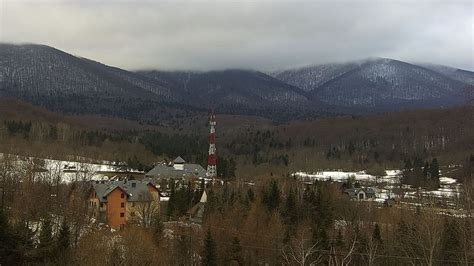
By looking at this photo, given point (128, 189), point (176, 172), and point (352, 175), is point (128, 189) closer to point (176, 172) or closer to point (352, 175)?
point (176, 172)

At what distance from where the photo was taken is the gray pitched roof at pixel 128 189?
81463 mm

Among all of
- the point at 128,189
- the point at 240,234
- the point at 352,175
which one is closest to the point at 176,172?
the point at 128,189

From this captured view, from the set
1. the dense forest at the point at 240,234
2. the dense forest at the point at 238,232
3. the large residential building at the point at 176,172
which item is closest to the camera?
the dense forest at the point at 240,234

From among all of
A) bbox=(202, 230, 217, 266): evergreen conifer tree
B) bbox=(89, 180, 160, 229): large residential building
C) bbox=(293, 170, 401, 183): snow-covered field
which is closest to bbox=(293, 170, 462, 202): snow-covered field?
bbox=(293, 170, 401, 183): snow-covered field

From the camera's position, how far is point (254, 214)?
5912 cm

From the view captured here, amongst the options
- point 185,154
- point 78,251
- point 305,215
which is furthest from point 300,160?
point 78,251

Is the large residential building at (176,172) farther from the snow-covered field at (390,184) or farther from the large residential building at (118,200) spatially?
the large residential building at (118,200)

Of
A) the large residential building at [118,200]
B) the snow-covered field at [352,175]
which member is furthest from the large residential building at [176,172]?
the large residential building at [118,200]

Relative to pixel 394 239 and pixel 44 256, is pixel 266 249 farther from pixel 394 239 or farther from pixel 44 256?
pixel 44 256

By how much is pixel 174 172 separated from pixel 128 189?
44.6 meters

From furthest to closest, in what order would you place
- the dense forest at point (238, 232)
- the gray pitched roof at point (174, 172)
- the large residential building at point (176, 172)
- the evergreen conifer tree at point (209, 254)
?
the gray pitched roof at point (174, 172) < the large residential building at point (176, 172) < the evergreen conifer tree at point (209, 254) < the dense forest at point (238, 232)

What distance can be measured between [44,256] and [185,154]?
138 m

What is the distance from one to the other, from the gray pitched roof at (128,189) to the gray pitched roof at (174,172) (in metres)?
38.4

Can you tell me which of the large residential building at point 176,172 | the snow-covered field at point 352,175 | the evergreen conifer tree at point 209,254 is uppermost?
the large residential building at point 176,172
